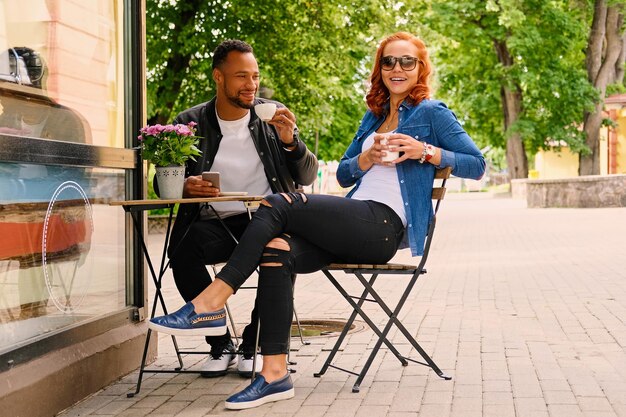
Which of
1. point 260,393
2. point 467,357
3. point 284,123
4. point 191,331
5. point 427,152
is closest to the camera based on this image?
point 191,331

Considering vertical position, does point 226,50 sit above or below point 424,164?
above

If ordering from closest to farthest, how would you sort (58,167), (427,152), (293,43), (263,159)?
(58,167), (427,152), (263,159), (293,43)

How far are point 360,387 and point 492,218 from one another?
19.5 metres

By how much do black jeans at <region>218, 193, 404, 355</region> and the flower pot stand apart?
25.6 inches

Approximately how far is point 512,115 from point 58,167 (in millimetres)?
32532

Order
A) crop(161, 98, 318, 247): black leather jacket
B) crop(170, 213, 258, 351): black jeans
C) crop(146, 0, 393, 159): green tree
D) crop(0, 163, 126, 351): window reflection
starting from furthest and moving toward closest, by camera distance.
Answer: crop(146, 0, 393, 159): green tree, crop(161, 98, 318, 247): black leather jacket, crop(170, 213, 258, 351): black jeans, crop(0, 163, 126, 351): window reflection

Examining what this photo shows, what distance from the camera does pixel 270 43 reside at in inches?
741

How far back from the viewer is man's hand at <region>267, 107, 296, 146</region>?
4773 mm

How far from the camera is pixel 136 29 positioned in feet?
18.3

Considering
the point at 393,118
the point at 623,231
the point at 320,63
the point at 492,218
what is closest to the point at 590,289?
the point at 393,118

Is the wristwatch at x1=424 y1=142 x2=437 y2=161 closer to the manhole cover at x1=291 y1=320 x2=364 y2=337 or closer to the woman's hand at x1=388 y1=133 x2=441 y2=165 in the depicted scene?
the woman's hand at x1=388 y1=133 x2=441 y2=165

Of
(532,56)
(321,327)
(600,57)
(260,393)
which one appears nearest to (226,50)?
(260,393)

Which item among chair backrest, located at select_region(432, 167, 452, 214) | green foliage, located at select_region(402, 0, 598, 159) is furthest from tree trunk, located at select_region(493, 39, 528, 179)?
chair backrest, located at select_region(432, 167, 452, 214)

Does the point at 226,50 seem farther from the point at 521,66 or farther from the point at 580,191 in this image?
the point at 521,66
